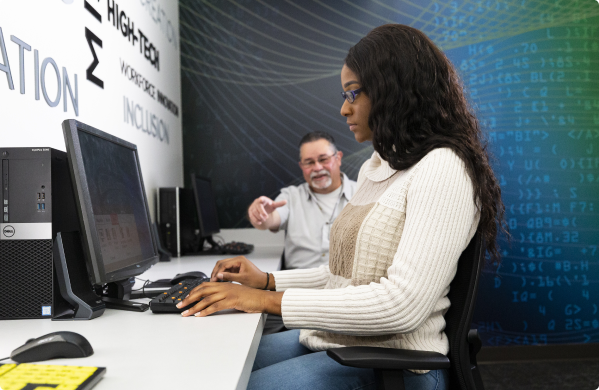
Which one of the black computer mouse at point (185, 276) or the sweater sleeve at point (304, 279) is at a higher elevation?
the sweater sleeve at point (304, 279)

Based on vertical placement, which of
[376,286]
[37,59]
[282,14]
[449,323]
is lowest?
[449,323]

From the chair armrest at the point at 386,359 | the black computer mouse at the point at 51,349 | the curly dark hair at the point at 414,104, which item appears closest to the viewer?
the black computer mouse at the point at 51,349

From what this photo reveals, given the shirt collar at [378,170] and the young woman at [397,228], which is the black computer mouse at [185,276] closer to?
the young woman at [397,228]

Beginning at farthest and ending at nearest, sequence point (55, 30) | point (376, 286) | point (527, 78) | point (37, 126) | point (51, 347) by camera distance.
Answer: point (527, 78), point (55, 30), point (37, 126), point (376, 286), point (51, 347)

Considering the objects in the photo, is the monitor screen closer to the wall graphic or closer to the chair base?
the wall graphic

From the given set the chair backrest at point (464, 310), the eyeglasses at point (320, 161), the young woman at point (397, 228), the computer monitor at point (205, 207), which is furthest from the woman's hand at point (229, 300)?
the eyeglasses at point (320, 161)

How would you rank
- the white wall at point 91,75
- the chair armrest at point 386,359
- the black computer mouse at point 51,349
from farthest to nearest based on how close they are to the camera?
the white wall at point 91,75
the chair armrest at point 386,359
the black computer mouse at point 51,349

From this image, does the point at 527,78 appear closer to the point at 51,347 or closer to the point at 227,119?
the point at 227,119

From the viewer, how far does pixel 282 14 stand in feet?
10.8

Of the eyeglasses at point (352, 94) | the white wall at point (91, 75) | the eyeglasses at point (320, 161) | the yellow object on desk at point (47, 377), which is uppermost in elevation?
the white wall at point (91, 75)

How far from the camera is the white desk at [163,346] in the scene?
649 mm

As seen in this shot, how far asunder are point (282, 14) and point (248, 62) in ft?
1.41

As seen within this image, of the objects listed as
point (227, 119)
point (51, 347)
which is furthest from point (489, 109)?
point (51, 347)

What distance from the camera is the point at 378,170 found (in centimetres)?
123
